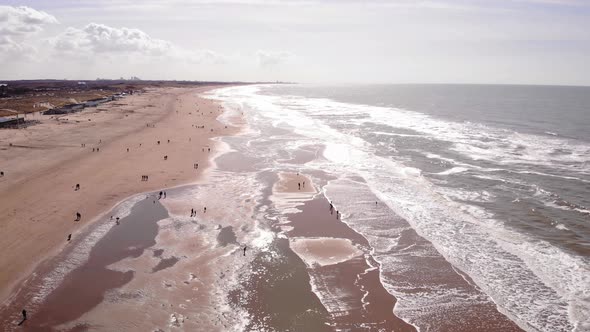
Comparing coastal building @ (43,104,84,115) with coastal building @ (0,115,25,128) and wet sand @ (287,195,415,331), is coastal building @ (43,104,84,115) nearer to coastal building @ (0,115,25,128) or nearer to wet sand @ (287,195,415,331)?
coastal building @ (0,115,25,128)

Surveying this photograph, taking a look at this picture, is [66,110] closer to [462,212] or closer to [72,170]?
[72,170]

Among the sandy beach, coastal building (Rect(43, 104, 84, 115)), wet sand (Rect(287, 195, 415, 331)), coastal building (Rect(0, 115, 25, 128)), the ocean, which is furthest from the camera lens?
coastal building (Rect(43, 104, 84, 115))

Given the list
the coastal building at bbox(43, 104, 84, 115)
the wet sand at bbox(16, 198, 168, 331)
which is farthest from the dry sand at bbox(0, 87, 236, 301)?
the coastal building at bbox(43, 104, 84, 115)

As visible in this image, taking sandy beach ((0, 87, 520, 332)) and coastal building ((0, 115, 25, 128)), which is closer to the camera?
sandy beach ((0, 87, 520, 332))

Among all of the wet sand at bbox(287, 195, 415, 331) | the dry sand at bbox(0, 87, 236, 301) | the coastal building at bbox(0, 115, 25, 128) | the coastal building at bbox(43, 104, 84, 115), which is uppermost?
the coastal building at bbox(43, 104, 84, 115)

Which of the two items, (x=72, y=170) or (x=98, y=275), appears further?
(x=72, y=170)

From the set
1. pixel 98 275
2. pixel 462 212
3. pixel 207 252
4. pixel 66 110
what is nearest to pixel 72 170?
pixel 98 275

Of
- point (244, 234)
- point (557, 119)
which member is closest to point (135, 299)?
point (244, 234)

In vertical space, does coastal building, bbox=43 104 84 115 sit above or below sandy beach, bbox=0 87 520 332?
above
